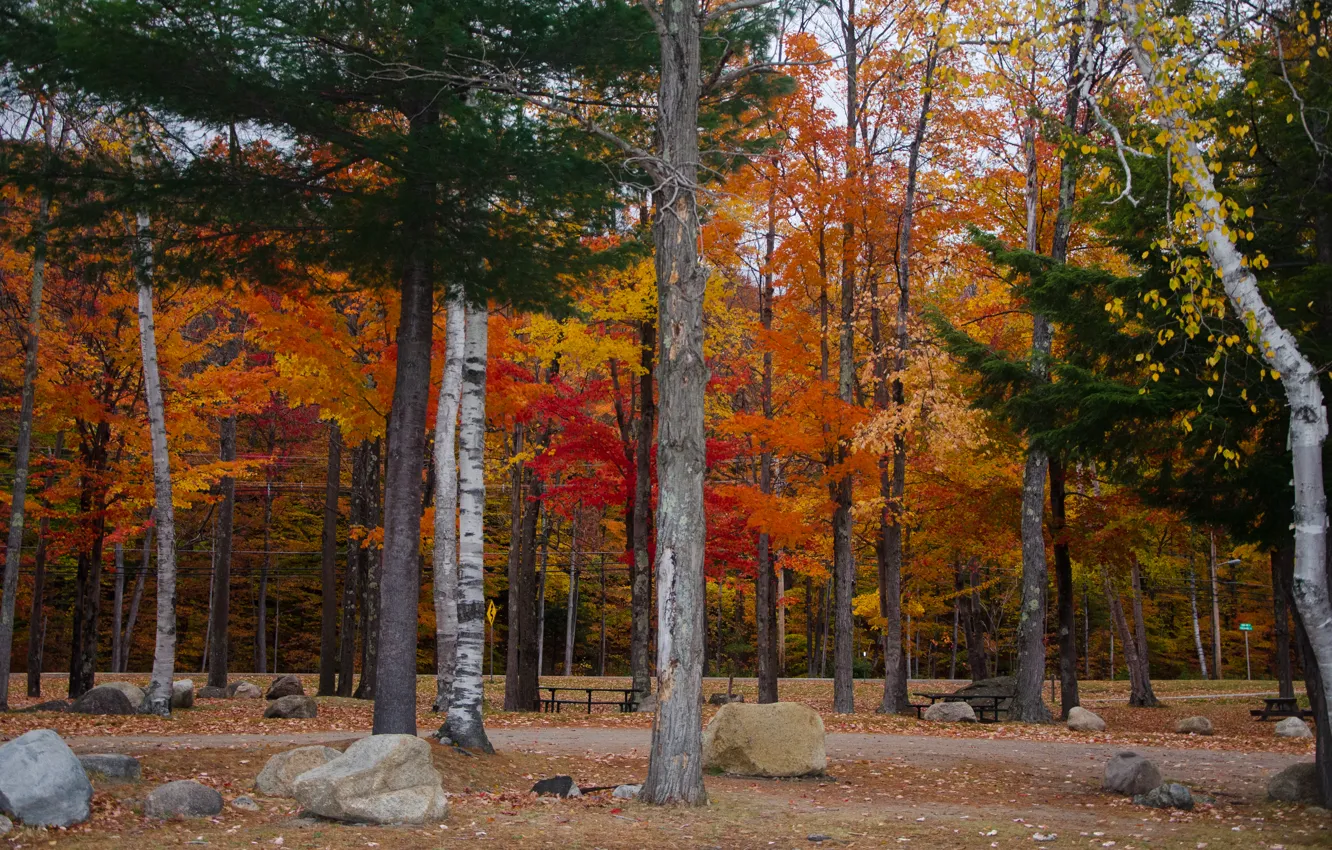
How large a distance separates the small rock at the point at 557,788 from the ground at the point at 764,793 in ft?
0.67

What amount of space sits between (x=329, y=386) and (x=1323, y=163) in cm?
1173

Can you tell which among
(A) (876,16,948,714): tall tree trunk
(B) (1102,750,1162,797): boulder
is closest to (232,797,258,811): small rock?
(B) (1102,750,1162,797): boulder

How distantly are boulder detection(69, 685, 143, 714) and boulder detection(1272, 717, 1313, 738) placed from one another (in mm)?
16806

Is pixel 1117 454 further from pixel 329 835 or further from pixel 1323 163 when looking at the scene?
pixel 329 835

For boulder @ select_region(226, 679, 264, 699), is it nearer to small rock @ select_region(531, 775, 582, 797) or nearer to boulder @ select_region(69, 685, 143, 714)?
boulder @ select_region(69, 685, 143, 714)

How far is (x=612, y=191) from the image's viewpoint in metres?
9.87

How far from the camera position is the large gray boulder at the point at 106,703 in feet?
45.8

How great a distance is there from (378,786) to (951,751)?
301 inches

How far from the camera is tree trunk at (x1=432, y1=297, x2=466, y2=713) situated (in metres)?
12.2

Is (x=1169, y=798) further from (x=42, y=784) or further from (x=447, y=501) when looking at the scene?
(x=447, y=501)

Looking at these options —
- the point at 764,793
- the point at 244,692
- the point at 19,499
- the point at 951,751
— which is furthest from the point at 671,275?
the point at 244,692

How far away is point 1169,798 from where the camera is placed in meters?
8.19

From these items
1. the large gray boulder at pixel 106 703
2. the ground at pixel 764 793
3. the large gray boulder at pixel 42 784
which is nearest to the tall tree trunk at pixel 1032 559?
the ground at pixel 764 793

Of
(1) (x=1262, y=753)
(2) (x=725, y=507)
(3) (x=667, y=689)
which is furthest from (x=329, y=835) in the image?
(2) (x=725, y=507)
